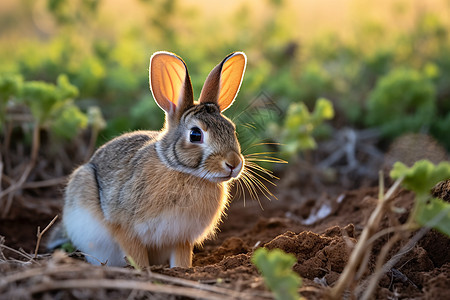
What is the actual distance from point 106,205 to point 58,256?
63.5 inches

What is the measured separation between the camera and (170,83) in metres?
4.02

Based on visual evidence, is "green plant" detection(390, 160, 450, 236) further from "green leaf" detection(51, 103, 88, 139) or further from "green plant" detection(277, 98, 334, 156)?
"green leaf" detection(51, 103, 88, 139)

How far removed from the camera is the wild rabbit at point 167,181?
12.3ft

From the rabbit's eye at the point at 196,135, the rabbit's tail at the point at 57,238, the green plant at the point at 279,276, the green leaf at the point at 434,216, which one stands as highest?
the rabbit's eye at the point at 196,135

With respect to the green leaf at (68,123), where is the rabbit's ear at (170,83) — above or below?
above

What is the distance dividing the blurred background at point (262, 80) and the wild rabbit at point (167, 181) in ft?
3.61

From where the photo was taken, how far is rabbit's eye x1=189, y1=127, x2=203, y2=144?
3.77 meters

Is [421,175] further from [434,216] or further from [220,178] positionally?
[220,178]

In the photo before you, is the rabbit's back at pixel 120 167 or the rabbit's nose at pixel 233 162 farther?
the rabbit's back at pixel 120 167

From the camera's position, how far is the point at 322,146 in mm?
7203

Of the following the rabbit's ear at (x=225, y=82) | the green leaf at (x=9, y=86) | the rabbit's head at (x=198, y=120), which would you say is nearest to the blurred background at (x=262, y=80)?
the green leaf at (x=9, y=86)

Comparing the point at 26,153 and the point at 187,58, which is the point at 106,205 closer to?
the point at 26,153

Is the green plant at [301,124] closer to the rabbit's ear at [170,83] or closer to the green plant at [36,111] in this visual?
the rabbit's ear at [170,83]

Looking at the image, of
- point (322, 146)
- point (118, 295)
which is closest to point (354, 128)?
point (322, 146)
